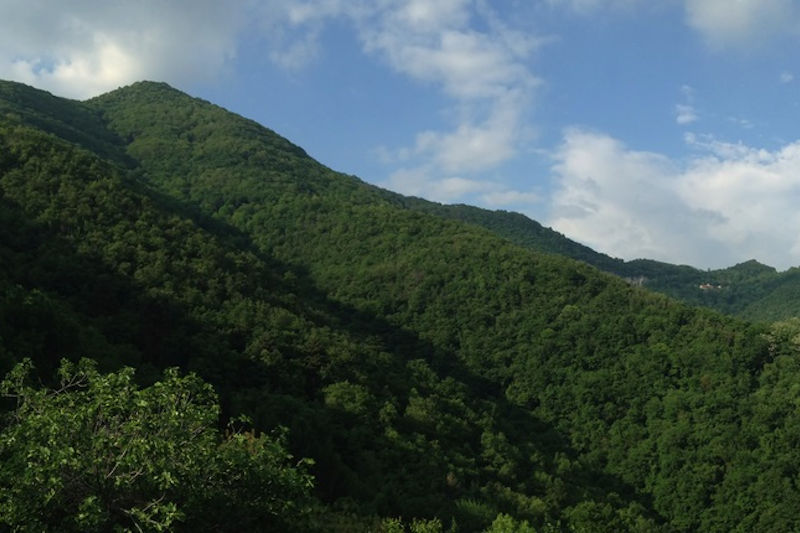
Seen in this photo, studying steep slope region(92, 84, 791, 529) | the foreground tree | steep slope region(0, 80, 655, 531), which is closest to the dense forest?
the foreground tree

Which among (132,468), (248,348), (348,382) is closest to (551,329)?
(348,382)

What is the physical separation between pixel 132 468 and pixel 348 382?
51.0 metres

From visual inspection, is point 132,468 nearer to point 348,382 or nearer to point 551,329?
point 348,382

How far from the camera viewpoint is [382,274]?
12912 cm

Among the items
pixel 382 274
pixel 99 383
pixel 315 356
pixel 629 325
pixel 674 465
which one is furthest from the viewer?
pixel 382 274

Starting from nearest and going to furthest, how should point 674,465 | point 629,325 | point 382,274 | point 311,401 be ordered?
1. point 311,401
2. point 674,465
3. point 629,325
4. point 382,274

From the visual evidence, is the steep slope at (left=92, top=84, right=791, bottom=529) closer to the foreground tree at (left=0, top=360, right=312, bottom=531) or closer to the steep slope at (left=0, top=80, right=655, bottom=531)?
the steep slope at (left=0, top=80, right=655, bottom=531)

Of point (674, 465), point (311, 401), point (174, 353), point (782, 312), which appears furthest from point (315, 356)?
point (782, 312)

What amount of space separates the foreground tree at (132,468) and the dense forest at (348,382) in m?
0.06

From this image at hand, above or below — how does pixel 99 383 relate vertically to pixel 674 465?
above

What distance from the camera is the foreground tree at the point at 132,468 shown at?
11922 millimetres

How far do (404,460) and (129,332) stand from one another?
25694 mm

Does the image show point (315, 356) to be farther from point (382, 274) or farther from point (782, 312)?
point (782, 312)

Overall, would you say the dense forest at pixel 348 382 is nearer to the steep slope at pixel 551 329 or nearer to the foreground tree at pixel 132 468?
the foreground tree at pixel 132 468
